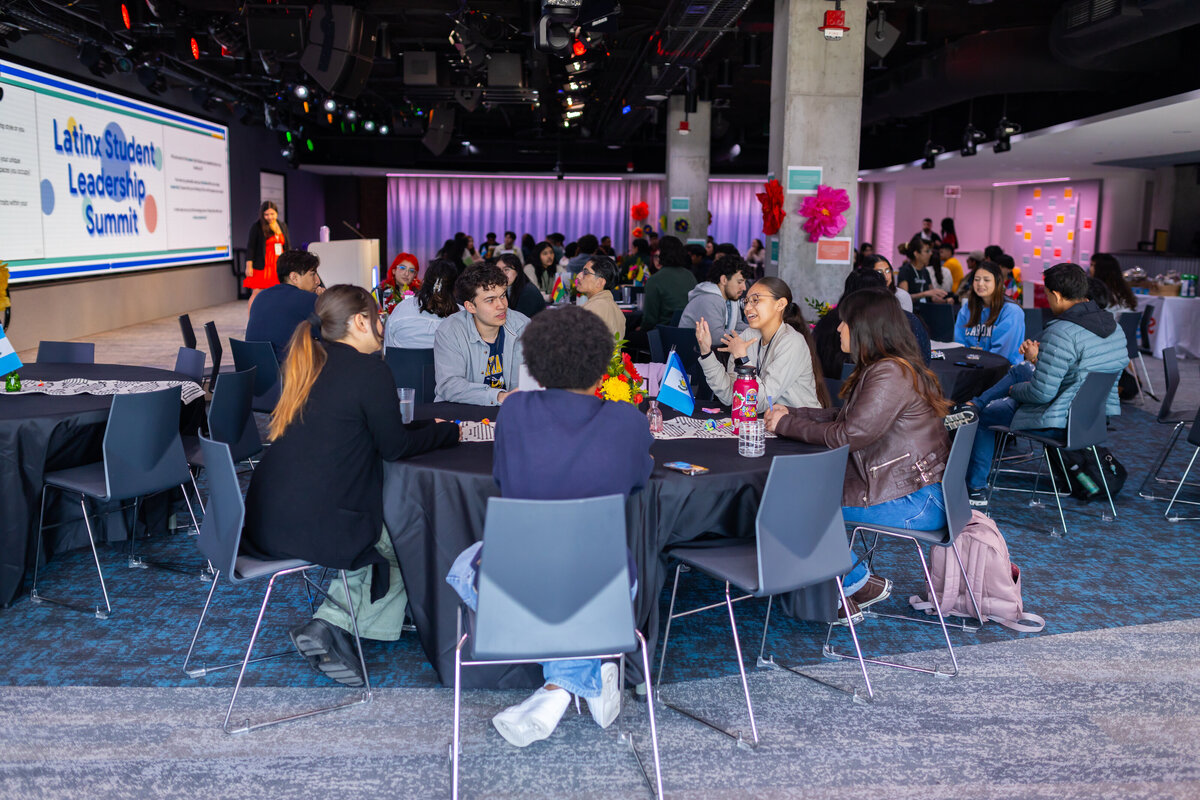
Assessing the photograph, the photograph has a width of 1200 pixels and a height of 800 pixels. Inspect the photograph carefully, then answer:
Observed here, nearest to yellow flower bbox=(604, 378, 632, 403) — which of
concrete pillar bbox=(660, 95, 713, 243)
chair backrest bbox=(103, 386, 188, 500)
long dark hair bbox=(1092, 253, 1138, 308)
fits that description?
chair backrest bbox=(103, 386, 188, 500)

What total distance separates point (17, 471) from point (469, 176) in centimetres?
2130

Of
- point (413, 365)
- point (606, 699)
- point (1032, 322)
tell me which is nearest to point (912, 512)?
point (606, 699)

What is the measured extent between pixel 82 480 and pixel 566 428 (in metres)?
2.36

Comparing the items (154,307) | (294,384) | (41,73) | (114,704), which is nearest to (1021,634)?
(294,384)

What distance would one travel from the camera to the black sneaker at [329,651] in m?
3.17

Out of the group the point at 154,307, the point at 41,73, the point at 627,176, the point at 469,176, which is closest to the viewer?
the point at 41,73

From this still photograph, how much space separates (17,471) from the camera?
150 inches

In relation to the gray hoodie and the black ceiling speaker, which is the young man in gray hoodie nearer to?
the gray hoodie

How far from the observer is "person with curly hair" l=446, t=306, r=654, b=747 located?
253cm

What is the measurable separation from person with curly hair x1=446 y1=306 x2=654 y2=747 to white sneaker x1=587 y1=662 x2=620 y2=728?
0.50 metres

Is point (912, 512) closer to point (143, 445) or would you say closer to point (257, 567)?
point (257, 567)

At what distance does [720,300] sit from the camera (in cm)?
672

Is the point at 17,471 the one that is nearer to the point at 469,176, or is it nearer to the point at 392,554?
the point at 392,554

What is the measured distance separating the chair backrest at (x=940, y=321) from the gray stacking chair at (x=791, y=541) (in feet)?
18.7
